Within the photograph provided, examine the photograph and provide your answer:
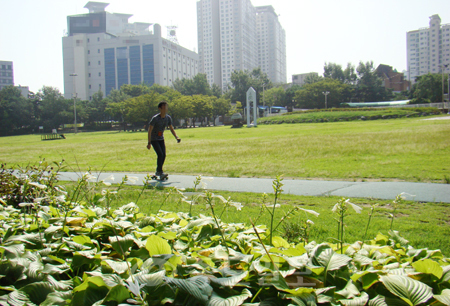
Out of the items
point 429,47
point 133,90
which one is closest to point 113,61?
point 133,90

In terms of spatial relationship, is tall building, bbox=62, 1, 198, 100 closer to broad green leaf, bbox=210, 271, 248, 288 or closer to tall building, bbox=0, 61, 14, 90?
tall building, bbox=0, 61, 14, 90

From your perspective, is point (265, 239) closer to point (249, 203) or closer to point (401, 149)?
point (249, 203)

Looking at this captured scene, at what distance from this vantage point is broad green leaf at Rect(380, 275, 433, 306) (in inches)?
54.0

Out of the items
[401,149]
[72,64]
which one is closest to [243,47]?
[72,64]

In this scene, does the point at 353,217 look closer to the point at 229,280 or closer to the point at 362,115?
the point at 229,280

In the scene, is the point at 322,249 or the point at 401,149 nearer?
the point at 322,249

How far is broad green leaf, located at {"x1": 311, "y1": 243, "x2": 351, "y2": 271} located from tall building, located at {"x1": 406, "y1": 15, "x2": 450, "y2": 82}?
621ft

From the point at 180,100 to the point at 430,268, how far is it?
7182cm

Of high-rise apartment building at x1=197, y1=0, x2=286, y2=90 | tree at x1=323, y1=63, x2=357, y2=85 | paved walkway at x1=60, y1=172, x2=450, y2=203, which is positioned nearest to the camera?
paved walkway at x1=60, y1=172, x2=450, y2=203

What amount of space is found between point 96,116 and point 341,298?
93598 millimetres

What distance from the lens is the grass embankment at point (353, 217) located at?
12.8 ft

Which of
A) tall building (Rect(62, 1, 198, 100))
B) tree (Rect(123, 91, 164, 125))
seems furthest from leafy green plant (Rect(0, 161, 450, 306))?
tall building (Rect(62, 1, 198, 100))

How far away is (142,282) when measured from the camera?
4.93 ft

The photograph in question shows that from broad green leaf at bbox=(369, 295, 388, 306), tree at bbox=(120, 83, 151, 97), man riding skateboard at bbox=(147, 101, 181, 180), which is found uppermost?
tree at bbox=(120, 83, 151, 97)
